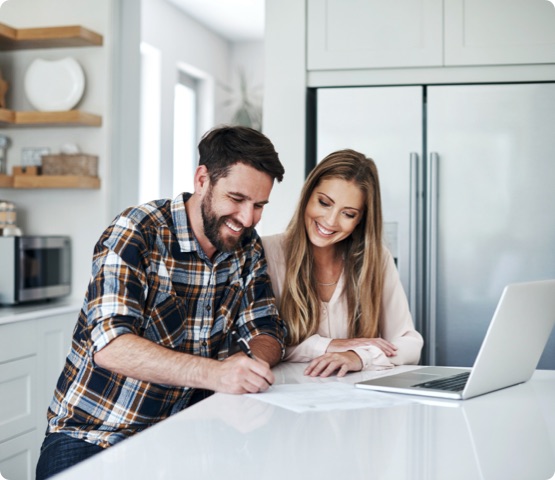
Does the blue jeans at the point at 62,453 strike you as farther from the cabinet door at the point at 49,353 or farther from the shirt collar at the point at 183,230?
the cabinet door at the point at 49,353

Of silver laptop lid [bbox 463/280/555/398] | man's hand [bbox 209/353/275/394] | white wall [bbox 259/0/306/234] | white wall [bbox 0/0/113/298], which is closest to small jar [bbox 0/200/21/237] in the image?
white wall [bbox 0/0/113/298]

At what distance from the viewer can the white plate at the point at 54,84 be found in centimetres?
366

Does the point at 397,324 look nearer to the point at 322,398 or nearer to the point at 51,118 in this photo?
the point at 322,398

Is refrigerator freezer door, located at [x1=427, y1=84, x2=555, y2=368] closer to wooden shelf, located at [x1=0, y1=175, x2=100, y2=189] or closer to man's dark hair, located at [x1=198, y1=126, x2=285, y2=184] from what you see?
man's dark hair, located at [x1=198, y1=126, x2=285, y2=184]

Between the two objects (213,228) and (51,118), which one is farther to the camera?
(51,118)

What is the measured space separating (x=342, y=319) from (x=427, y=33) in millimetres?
1510

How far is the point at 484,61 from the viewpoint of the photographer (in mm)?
3107

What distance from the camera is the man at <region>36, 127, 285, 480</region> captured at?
5.34 feet

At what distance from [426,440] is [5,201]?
3048 millimetres

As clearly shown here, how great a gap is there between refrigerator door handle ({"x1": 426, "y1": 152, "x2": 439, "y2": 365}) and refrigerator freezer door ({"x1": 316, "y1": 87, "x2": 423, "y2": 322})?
0.06 m

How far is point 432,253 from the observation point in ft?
10.1

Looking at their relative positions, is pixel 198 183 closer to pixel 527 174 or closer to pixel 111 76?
pixel 527 174

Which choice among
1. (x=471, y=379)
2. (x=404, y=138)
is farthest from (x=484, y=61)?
(x=471, y=379)

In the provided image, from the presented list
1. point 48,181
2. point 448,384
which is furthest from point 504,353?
point 48,181
